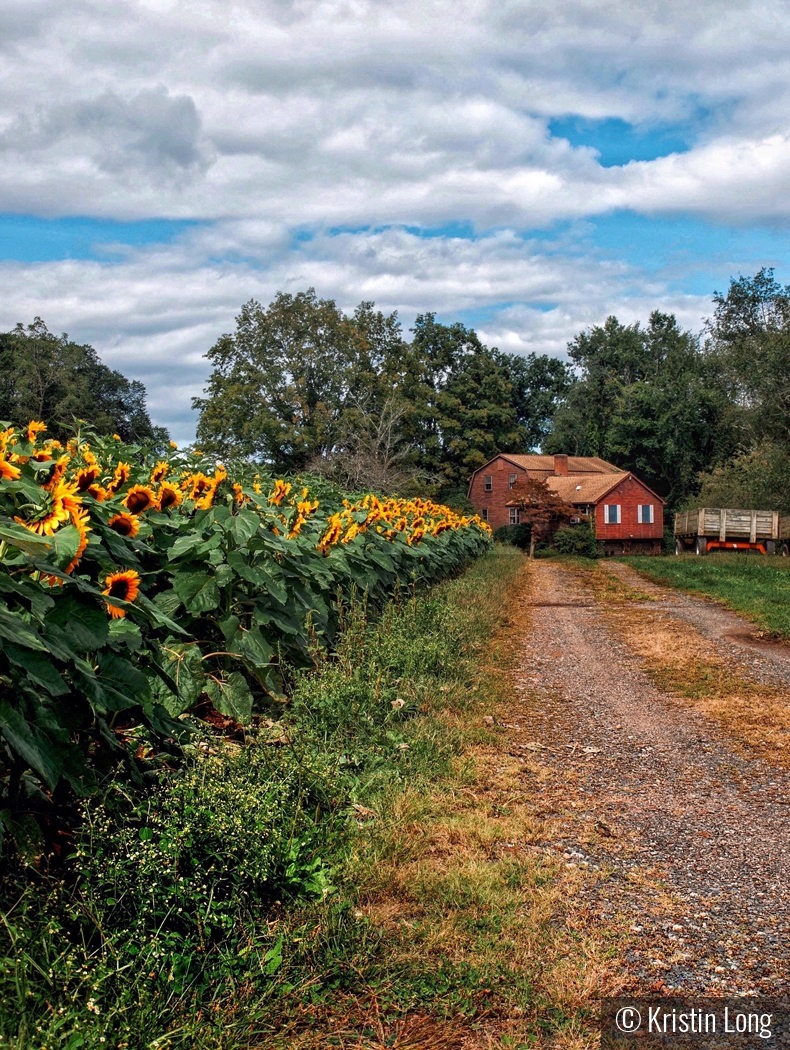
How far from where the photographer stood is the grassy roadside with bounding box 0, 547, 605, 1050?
2.48m

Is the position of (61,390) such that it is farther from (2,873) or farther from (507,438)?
(2,873)

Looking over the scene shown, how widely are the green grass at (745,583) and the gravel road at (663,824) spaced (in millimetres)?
4274

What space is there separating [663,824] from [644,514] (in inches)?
2085

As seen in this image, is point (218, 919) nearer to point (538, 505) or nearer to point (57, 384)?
point (538, 505)

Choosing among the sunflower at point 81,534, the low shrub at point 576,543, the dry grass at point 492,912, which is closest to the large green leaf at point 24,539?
the sunflower at point 81,534

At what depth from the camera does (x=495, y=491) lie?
60.5 meters

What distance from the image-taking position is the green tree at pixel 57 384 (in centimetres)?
4516

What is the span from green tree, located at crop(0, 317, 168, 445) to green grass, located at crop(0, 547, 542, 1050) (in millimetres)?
39416

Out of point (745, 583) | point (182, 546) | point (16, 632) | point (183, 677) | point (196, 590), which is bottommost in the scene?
point (745, 583)

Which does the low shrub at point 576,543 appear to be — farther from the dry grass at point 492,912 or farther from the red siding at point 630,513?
the dry grass at point 492,912

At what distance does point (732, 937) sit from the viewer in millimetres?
3328

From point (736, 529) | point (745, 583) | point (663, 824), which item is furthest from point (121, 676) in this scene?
point (736, 529)

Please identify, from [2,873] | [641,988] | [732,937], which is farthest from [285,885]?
[732,937]

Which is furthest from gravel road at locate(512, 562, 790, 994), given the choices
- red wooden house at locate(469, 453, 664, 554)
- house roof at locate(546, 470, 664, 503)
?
house roof at locate(546, 470, 664, 503)
